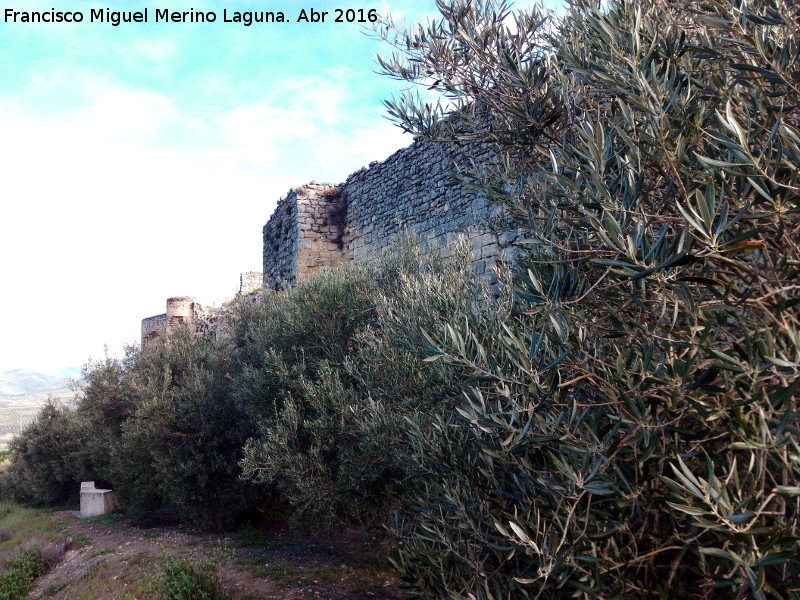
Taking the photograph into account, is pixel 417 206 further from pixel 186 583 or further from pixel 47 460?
pixel 47 460

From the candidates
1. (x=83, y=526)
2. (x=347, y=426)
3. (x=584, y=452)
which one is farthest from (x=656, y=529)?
(x=83, y=526)

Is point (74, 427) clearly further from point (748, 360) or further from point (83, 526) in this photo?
point (748, 360)

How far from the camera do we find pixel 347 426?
6.59 m

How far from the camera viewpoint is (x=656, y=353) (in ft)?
7.64

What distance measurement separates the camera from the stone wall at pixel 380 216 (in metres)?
9.27

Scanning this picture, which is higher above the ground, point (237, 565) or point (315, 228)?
point (315, 228)

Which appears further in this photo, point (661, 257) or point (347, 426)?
point (347, 426)

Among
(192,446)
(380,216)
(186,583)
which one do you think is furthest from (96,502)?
(380,216)

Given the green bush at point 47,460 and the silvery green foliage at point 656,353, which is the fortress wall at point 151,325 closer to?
the green bush at point 47,460

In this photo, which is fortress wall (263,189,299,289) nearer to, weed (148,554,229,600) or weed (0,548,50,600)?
weed (0,548,50,600)

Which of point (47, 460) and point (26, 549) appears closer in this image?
point (26, 549)

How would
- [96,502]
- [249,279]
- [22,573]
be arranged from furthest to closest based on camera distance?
[249,279], [96,502], [22,573]

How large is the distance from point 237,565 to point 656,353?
281 inches

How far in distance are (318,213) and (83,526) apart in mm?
8732
